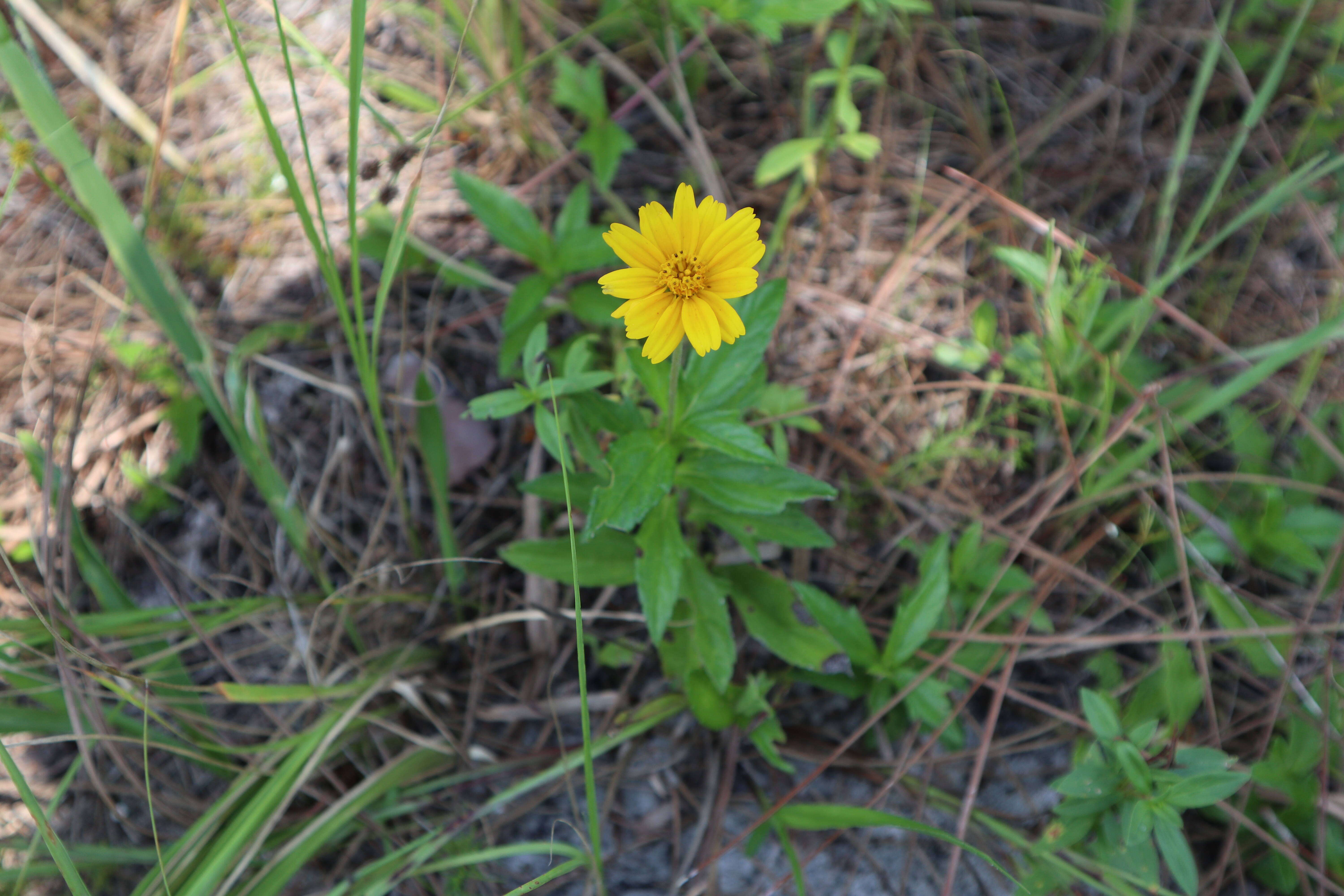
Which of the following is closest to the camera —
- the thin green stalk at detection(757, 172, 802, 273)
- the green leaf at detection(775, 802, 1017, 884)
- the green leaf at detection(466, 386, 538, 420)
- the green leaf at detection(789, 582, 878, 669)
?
the green leaf at detection(775, 802, 1017, 884)

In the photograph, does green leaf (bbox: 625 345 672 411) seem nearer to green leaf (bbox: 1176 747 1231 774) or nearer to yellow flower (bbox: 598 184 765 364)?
yellow flower (bbox: 598 184 765 364)

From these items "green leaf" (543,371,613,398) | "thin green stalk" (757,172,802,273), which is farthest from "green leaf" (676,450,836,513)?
"thin green stalk" (757,172,802,273)

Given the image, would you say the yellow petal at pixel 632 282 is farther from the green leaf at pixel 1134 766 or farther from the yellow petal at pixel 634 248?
the green leaf at pixel 1134 766

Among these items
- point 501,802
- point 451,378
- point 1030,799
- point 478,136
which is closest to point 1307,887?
point 1030,799

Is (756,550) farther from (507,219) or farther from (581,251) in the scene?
(507,219)

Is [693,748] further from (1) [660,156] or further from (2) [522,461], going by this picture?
(1) [660,156]
